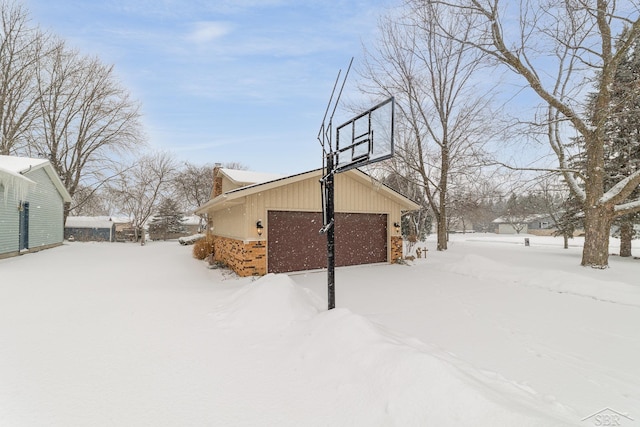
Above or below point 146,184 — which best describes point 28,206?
below

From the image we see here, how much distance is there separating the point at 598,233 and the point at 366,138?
9239mm

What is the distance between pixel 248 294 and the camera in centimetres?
543

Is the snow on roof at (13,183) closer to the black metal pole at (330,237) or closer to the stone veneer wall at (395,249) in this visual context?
the black metal pole at (330,237)

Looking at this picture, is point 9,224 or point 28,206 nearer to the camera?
point 9,224

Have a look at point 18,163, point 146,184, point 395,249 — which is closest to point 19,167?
point 18,163

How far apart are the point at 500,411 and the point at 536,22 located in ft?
41.0

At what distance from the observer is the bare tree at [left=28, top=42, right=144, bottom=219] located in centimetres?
2000

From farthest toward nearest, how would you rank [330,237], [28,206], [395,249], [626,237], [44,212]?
[44,212]
[626,237]
[28,206]
[395,249]
[330,237]

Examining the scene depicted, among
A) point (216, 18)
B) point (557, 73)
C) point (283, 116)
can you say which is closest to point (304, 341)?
point (216, 18)

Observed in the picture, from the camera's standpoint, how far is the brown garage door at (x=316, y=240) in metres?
9.52

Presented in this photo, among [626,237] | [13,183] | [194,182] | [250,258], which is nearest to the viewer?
[250,258]

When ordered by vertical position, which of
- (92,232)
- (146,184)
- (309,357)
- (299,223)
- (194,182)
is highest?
(194,182)

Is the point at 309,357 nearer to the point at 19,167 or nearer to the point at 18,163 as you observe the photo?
the point at 19,167

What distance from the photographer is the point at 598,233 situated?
9172mm
